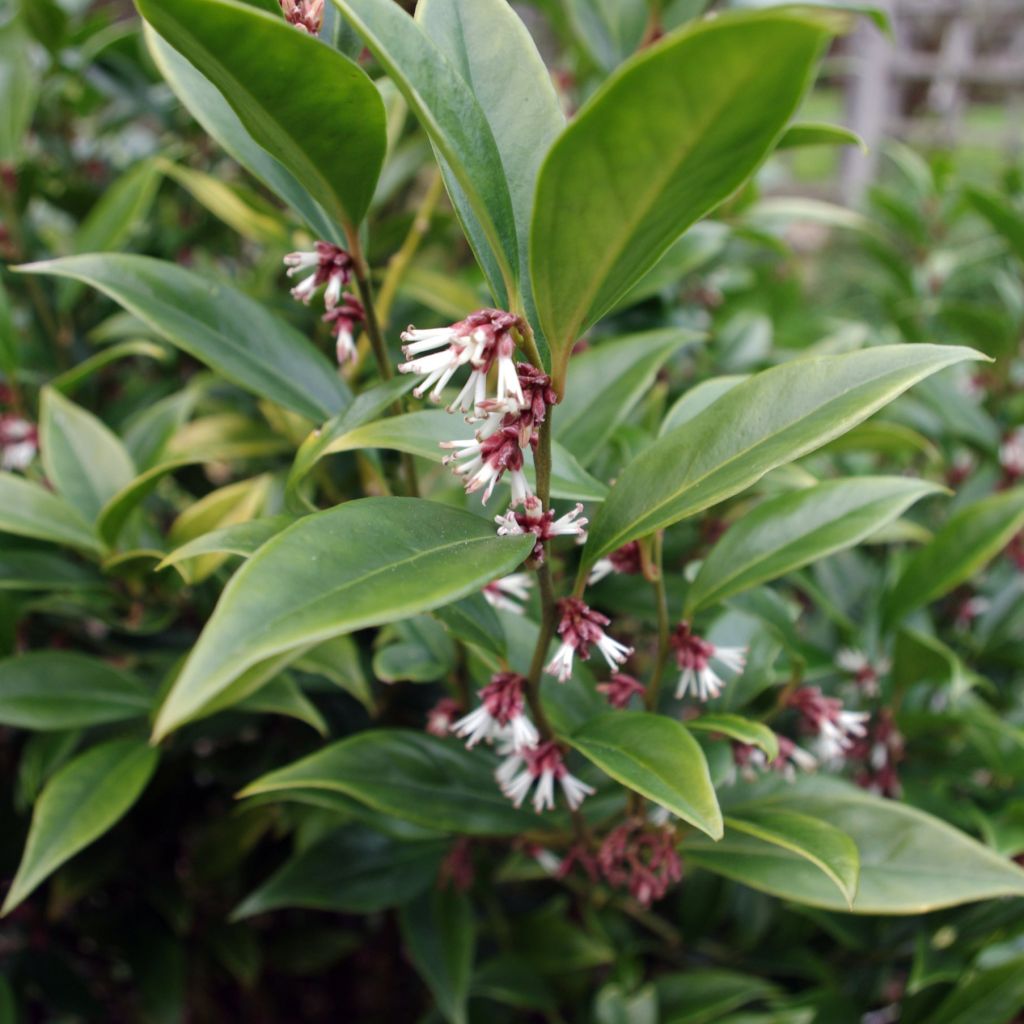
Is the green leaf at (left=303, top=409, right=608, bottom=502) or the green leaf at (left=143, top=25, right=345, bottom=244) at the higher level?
the green leaf at (left=143, top=25, right=345, bottom=244)

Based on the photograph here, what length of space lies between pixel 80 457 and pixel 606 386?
458 millimetres

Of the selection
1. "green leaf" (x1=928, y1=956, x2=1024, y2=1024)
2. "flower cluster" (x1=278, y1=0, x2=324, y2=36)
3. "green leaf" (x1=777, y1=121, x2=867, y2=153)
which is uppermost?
"flower cluster" (x1=278, y1=0, x2=324, y2=36)

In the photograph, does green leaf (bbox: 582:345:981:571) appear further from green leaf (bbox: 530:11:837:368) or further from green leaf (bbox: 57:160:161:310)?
green leaf (bbox: 57:160:161:310)

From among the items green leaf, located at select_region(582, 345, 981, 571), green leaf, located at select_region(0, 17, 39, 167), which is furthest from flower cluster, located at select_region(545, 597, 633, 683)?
green leaf, located at select_region(0, 17, 39, 167)

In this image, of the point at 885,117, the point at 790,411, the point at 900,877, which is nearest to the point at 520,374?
the point at 790,411

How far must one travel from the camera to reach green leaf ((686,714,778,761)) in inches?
22.3

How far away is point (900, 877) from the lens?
69 centimetres

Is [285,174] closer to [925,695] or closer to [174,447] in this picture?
[174,447]

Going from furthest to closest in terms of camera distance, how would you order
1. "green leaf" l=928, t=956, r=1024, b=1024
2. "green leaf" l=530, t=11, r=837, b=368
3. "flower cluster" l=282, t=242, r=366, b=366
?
"green leaf" l=928, t=956, r=1024, b=1024
"flower cluster" l=282, t=242, r=366, b=366
"green leaf" l=530, t=11, r=837, b=368

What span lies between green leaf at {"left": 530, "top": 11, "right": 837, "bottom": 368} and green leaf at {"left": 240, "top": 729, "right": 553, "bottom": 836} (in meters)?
0.38

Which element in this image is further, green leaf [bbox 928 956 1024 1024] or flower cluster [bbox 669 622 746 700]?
green leaf [bbox 928 956 1024 1024]

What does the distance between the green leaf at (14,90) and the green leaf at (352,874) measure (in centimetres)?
85

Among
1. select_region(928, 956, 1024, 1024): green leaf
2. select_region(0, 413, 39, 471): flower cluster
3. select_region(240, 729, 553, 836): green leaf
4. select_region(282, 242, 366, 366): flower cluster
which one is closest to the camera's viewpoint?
select_region(282, 242, 366, 366): flower cluster

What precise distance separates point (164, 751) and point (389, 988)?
527 mm
